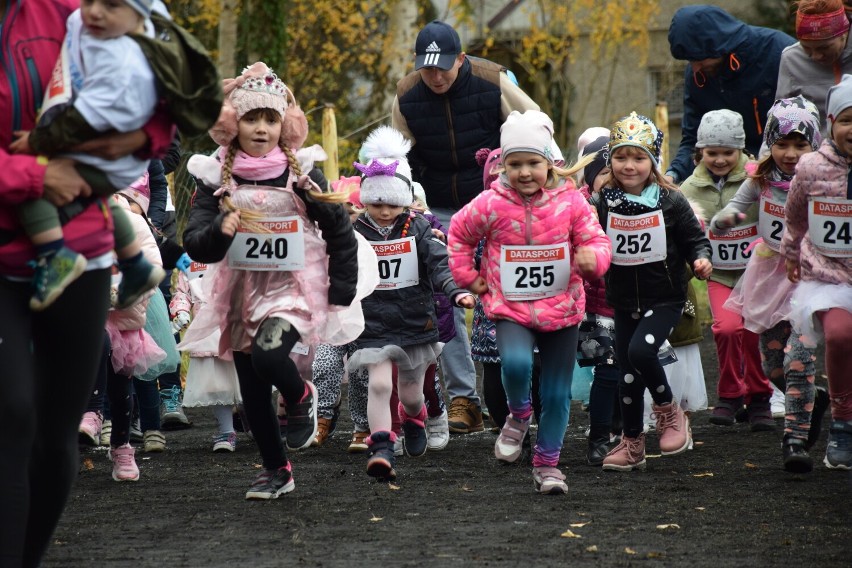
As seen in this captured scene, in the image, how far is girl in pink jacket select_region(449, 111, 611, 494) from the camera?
21.4 ft

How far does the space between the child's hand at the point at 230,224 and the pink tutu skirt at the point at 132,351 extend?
2034mm

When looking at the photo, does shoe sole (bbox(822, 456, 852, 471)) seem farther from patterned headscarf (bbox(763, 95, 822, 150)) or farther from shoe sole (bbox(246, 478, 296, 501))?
shoe sole (bbox(246, 478, 296, 501))

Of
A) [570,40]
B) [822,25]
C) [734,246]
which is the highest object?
[570,40]

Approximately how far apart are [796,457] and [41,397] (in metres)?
4.09

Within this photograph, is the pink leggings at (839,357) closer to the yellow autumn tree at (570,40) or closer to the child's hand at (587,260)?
the child's hand at (587,260)

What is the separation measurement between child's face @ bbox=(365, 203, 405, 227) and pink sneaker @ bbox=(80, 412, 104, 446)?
79.2 inches

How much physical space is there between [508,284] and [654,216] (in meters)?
1.01

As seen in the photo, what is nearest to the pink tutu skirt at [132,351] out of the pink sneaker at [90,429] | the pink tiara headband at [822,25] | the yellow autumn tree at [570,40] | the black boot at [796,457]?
the pink sneaker at [90,429]

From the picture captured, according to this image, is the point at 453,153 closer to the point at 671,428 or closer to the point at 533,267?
the point at 671,428

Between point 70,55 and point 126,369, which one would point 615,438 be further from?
point 70,55

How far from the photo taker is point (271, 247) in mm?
6277

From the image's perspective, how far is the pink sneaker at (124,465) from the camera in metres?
7.22

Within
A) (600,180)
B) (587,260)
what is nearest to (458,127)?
(600,180)

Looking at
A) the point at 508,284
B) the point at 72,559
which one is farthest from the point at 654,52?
the point at 72,559
